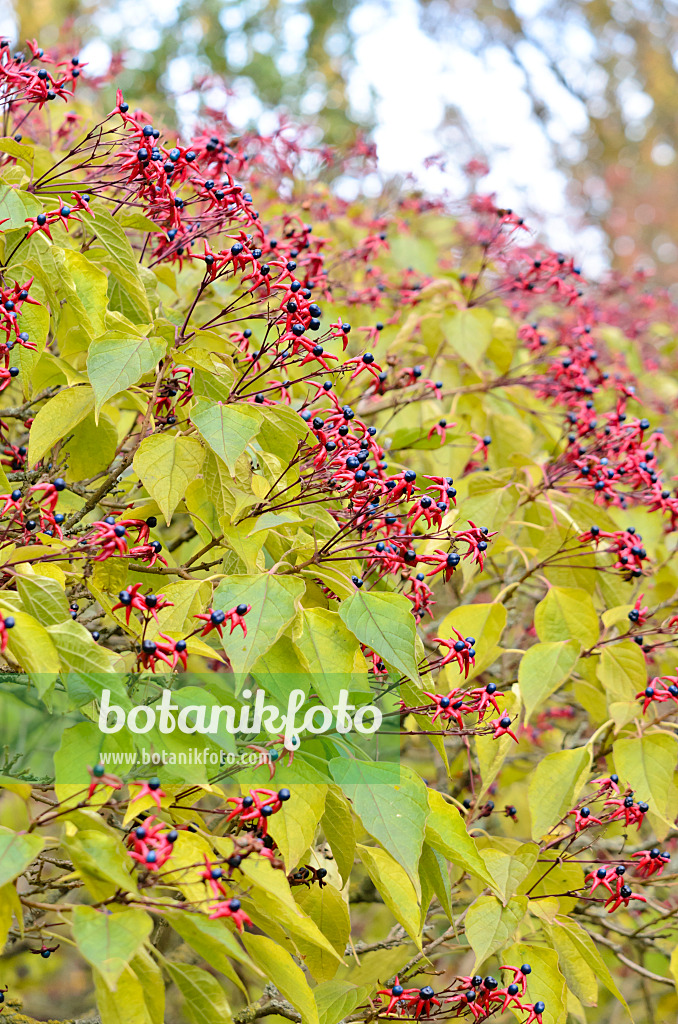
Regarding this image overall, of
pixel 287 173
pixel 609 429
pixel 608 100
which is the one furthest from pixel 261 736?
pixel 608 100

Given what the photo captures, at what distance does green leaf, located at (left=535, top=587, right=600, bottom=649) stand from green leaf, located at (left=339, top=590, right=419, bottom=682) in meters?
0.78

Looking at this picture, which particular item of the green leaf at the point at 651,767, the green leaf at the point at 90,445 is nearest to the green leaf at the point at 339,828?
the green leaf at the point at 651,767

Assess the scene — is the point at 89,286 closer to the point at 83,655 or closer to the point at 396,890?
the point at 83,655

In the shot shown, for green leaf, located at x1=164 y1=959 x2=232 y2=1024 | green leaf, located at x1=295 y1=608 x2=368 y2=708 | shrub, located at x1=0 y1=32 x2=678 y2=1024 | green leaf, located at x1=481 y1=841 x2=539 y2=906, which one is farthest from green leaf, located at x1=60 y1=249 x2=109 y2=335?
green leaf, located at x1=481 y1=841 x2=539 y2=906

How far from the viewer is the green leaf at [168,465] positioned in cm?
149

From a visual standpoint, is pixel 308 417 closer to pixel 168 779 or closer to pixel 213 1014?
pixel 168 779

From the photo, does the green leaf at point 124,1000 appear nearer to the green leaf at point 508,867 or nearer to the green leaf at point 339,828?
the green leaf at point 339,828

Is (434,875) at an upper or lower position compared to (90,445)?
lower

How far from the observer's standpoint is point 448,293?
3180 millimetres

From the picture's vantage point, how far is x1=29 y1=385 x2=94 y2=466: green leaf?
1.55m

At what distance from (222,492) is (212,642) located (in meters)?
0.51

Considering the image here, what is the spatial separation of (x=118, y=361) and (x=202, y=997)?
1.02m

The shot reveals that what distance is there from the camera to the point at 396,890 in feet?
4.63

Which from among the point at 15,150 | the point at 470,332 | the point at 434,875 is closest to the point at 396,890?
the point at 434,875
